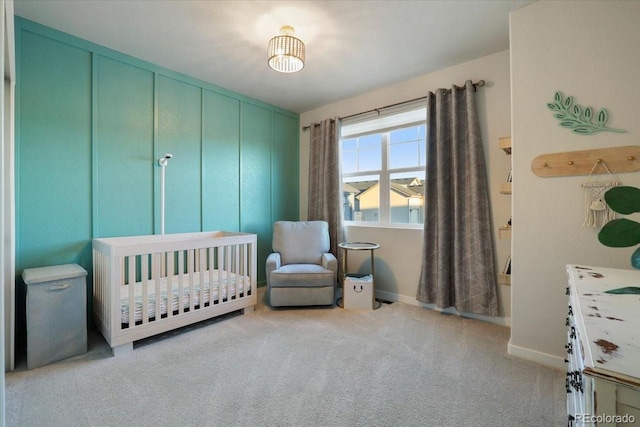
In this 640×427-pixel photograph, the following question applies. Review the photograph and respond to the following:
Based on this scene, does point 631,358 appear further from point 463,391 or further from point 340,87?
point 340,87

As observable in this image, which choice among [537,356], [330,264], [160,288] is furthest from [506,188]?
[160,288]

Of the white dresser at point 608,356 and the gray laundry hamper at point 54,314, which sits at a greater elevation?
the white dresser at point 608,356

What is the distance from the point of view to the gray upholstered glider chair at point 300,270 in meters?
2.91

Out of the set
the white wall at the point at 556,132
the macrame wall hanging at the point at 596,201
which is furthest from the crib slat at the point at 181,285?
the macrame wall hanging at the point at 596,201

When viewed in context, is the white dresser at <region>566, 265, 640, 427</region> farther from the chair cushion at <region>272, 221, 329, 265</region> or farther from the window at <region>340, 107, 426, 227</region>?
the chair cushion at <region>272, 221, 329, 265</region>

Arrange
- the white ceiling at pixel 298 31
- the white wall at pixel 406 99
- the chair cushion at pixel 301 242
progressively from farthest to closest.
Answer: the chair cushion at pixel 301 242, the white wall at pixel 406 99, the white ceiling at pixel 298 31

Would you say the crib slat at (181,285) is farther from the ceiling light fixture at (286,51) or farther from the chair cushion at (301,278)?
the ceiling light fixture at (286,51)

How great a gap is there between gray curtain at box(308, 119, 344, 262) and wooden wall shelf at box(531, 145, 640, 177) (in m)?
2.12

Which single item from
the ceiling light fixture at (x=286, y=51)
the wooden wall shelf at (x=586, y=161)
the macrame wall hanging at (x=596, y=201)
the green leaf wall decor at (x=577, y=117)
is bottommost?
the macrame wall hanging at (x=596, y=201)

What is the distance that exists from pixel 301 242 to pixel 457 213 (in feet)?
5.52

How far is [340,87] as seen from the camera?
10.9ft

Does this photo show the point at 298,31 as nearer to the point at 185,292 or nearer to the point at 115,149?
the point at 115,149

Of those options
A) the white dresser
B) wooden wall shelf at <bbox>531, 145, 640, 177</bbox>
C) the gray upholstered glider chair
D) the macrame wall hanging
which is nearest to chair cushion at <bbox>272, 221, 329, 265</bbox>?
the gray upholstered glider chair

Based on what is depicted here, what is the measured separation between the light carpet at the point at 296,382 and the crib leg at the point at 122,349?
0.05 metres
